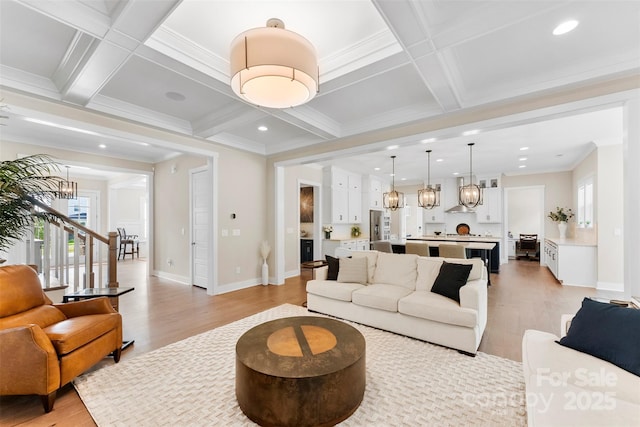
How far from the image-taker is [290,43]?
189cm

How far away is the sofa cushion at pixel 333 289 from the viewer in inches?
143

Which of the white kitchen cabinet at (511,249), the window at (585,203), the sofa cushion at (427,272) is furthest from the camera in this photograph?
the white kitchen cabinet at (511,249)

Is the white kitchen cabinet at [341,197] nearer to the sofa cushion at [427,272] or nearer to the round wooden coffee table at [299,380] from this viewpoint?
the sofa cushion at [427,272]

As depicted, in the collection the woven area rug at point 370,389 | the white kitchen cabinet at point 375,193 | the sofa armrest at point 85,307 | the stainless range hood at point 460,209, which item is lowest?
the woven area rug at point 370,389

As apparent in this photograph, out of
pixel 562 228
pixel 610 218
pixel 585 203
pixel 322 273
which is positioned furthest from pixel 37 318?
pixel 562 228

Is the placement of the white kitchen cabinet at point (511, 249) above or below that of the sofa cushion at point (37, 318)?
below

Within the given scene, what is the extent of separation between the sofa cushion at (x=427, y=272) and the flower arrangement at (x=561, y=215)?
20.1 ft

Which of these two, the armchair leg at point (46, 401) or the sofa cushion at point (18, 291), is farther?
the sofa cushion at point (18, 291)

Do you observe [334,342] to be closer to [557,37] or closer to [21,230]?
[557,37]

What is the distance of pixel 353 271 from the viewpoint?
3.95 m

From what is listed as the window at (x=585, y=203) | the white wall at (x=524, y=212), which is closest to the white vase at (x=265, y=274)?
the window at (x=585, y=203)

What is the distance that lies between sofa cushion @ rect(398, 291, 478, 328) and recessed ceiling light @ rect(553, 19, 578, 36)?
2574mm

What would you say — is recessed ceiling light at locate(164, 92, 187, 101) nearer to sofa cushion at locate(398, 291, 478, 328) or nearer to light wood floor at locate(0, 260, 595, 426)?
light wood floor at locate(0, 260, 595, 426)

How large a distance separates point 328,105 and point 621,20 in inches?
110
